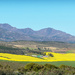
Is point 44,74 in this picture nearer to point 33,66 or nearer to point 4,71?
point 4,71

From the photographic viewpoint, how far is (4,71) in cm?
2745

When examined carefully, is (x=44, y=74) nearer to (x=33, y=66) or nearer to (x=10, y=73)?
(x=10, y=73)

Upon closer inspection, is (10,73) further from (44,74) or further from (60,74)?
(60,74)

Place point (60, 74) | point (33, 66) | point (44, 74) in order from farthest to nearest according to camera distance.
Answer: point (33, 66)
point (60, 74)
point (44, 74)

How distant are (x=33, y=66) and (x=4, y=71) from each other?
73.8 feet

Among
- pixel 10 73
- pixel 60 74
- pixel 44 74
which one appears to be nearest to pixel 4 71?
pixel 10 73

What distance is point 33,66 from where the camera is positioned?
49625mm

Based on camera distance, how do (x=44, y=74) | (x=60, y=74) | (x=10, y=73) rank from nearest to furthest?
(x=10, y=73)
(x=44, y=74)
(x=60, y=74)

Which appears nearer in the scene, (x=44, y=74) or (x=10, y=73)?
(x=10, y=73)

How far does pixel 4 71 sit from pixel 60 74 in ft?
32.5

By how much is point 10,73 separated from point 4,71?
80 centimetres

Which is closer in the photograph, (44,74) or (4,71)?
(4,71)

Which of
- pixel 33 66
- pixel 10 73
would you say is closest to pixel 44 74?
pixel 10 73

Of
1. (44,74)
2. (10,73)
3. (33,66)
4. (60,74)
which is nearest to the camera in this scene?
(10,73)
